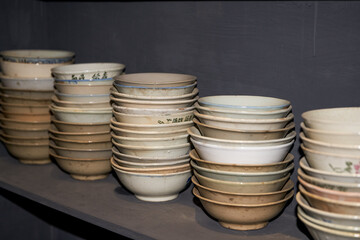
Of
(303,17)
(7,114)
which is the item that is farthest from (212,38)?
(7,114)

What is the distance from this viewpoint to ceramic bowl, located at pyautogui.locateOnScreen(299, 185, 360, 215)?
3.23 feet

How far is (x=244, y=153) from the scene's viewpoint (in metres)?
1.16

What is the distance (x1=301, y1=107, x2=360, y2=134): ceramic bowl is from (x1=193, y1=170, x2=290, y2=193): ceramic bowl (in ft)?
0.58

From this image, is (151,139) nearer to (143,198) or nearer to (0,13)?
(143,198)

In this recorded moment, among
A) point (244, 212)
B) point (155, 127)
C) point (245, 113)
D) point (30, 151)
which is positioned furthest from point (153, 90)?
point (30, 151)

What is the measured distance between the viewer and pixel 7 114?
1.77 m

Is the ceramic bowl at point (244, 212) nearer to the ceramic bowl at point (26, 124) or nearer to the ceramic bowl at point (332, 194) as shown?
the ceramic bowl at point (332, 194)

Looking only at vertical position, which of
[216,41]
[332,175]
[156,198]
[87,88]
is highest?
[216,41]

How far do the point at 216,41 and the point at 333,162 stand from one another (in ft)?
2.15

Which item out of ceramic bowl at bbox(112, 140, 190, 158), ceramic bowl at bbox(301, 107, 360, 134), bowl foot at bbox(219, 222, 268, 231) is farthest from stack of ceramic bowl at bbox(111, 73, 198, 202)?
ceramic bowl at bbox(301, 107, 360, 134)

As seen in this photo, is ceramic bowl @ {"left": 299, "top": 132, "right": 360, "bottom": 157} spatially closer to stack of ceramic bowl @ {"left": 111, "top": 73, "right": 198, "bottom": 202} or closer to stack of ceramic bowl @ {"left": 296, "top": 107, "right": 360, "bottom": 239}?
stack of ceramic bowl @ {"left": 296, "top": 107, "right": 360, "bottom": 239}

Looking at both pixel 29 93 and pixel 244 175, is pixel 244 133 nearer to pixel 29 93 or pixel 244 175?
pixel 244 175

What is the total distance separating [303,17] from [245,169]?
1.52ft

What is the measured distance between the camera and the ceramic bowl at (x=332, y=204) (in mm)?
986
